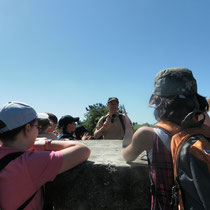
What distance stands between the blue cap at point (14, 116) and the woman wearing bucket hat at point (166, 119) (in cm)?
82

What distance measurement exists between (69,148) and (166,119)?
2.51ft

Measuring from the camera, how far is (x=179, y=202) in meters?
1.14

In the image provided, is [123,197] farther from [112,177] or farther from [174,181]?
[174,181]

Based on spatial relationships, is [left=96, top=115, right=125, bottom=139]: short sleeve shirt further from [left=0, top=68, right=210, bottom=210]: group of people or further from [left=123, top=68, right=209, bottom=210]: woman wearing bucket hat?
[left=123, top=68, right=209, bottom=210]: woman wearing bucket hat

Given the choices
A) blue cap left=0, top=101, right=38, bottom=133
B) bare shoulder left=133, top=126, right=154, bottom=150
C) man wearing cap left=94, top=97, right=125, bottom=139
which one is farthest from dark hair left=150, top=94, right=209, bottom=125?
man wearing cap left=94, top=97, right=125, bottom=139

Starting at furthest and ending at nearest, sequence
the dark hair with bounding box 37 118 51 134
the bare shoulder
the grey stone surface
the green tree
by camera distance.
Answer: the green tree < the dark hair with bounding box 37 118 51 134 < the grey stone surface < the bare shoulder

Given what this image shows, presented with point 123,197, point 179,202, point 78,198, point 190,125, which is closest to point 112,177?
point 123,197

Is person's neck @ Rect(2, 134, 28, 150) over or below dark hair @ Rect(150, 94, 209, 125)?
below

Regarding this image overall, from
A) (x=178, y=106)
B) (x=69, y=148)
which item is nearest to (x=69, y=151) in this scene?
(x=69, y=148)

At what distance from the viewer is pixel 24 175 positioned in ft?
4.25

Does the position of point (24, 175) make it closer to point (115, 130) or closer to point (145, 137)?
point (145, 137)

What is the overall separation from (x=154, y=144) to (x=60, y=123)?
2.89 metres

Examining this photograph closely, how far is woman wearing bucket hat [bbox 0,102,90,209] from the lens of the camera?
1274 millimetres

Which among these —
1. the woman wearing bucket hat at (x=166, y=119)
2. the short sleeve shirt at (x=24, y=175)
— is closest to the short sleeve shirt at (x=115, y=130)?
the woman wearing bucket hat at (x=166, y=119)
